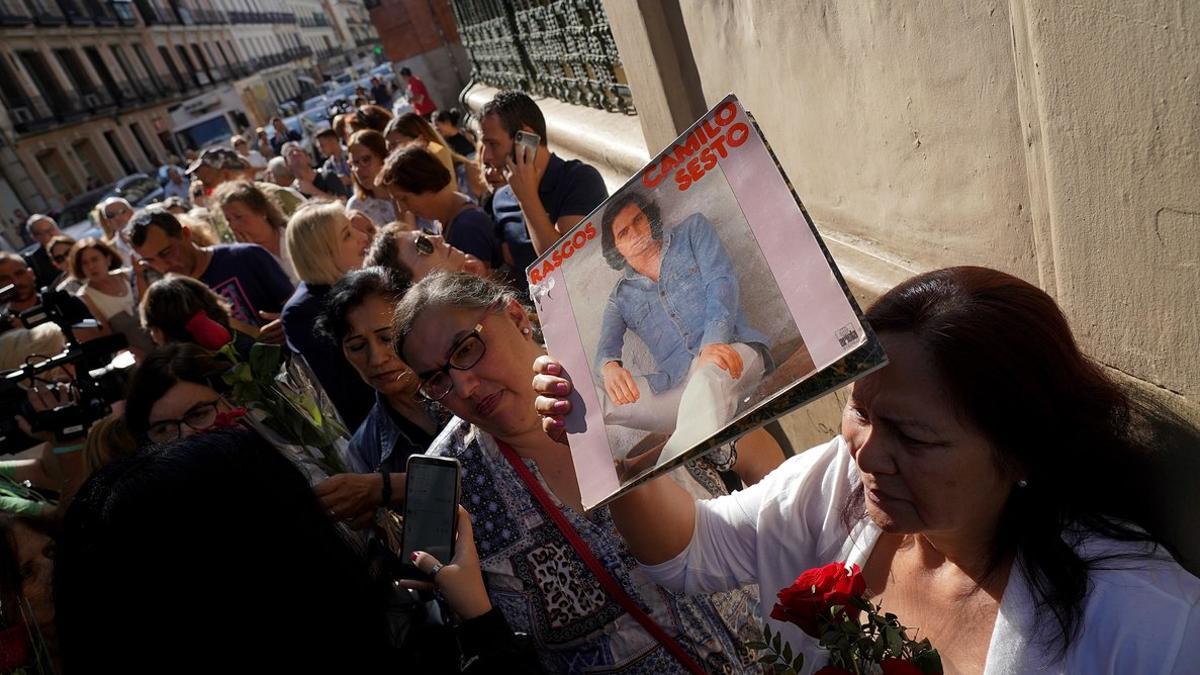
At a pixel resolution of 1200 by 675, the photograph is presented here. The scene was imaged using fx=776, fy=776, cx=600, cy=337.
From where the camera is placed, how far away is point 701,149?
1.19 meters

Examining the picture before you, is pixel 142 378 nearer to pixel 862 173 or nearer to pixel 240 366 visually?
pixel 240 366

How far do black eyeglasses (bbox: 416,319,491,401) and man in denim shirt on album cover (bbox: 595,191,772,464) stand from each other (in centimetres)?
66

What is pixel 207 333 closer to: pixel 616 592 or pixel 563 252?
pixel 616 592

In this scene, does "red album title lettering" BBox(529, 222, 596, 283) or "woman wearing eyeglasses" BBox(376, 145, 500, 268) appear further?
"woman wearing eyeglasses" BBox(376, 145, 500, 268)

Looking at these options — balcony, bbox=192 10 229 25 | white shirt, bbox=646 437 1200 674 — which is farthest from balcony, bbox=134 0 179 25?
white shirt, bbox=646 437 1200 674

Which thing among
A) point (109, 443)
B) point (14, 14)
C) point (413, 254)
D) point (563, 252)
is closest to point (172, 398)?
point (109, 443)

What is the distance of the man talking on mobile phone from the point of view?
3.39 m

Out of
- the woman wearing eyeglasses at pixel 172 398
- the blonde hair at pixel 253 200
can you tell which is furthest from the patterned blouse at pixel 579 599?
the blonde hair at pixel 253 200

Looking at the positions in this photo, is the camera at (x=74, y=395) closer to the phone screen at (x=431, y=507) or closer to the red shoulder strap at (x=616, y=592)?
the phone screen at (x=431, y=507)

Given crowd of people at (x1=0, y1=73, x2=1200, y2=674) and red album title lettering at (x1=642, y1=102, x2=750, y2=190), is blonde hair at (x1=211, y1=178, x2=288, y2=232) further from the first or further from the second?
red album title lettering at (x1=642, y1=102, x2=750, y2=190)

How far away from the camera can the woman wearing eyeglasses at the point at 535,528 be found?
187cm

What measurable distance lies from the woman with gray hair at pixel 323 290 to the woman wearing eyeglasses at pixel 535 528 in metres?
1.66

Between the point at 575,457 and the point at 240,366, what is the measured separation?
1.95 meters

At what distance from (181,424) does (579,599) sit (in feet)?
5.70
